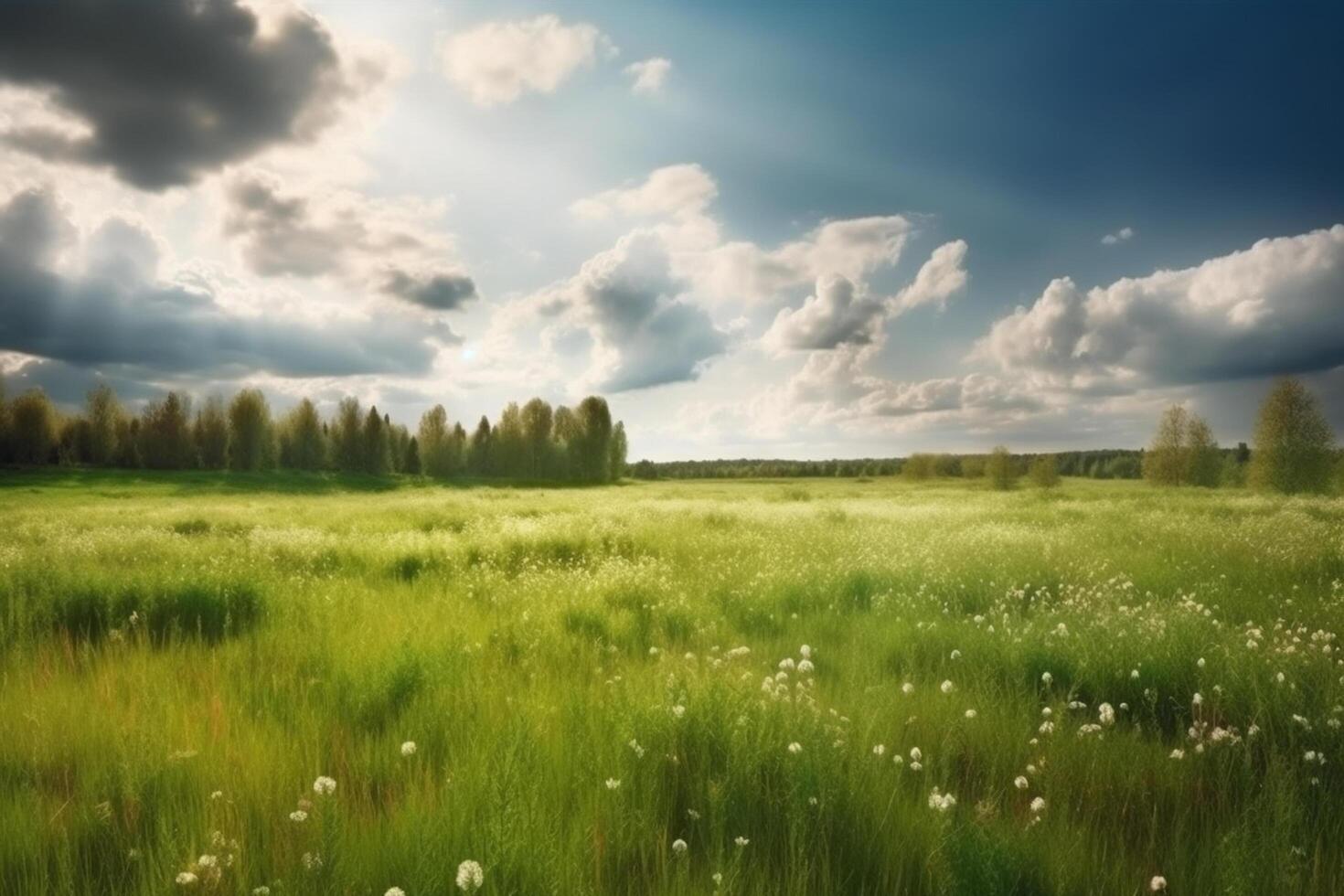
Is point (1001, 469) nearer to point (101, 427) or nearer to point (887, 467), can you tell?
point (887, 467)

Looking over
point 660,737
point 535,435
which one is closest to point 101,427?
point 535,435

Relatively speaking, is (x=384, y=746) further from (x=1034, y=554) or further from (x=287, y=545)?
(x=1034, y=554)

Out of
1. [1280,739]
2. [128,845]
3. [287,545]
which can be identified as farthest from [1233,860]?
[287,545]

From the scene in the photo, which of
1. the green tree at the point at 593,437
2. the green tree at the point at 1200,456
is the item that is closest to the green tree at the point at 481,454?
the green tree at the point at 593,437

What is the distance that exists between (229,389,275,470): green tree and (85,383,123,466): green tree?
13.1 meters

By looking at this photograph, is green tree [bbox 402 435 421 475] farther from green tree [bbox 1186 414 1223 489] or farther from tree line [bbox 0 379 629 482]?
green tree [bbox 1186 414 1223 489]

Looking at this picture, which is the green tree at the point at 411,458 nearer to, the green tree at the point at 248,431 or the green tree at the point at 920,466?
the green tree at the point at 248,431

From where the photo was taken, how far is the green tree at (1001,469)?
250ft

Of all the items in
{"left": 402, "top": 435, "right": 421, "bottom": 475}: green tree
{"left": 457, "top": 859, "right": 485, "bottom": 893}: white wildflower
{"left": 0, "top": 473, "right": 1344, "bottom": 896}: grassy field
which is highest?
{"left": 402, "top": 435, "right": 421, "bottom": 475}: green tree

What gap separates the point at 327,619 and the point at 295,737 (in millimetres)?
3201

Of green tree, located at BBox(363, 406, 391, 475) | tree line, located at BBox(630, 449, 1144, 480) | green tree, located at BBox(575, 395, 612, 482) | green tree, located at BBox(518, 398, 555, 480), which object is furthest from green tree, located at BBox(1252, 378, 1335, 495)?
green tree, located at BBox(363, 406, 391, 475)

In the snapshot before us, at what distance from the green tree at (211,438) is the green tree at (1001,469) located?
10125 centimetres

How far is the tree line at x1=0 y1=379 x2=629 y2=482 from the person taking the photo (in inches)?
3194

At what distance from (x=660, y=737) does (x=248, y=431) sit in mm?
103201
